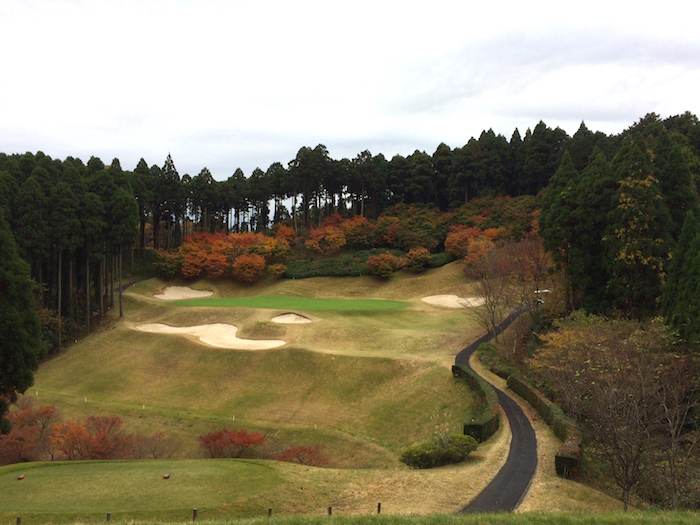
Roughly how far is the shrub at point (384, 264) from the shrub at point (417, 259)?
0.84 metres

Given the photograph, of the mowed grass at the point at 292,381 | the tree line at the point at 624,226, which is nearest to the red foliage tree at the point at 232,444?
the mowed grass at the point at 292,381

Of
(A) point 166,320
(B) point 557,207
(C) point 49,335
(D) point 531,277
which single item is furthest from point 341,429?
(C) point 49,335

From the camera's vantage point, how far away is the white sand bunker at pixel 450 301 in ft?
140

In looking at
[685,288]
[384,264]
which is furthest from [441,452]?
[384,264]

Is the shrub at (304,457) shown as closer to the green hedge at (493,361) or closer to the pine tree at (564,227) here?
the green hedge at (493,361)

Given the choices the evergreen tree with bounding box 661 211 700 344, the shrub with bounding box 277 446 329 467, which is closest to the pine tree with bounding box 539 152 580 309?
the evergreen tree with bounding box 661 211 700 344

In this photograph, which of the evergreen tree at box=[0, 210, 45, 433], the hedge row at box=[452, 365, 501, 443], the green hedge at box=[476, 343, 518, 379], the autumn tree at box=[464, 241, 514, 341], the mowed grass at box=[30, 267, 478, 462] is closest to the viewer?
the evergreen tree at box=[0, 210, 45, 433]

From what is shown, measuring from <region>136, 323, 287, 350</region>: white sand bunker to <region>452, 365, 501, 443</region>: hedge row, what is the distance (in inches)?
529

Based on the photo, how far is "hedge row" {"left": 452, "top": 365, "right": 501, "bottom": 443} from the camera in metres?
18.8

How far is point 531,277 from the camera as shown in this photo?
32500 millimetres

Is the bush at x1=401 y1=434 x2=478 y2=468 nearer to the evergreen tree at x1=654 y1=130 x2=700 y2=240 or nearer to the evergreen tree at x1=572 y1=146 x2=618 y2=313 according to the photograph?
the evergreen tree at x1=572 y1=146 x2=618 y2=313

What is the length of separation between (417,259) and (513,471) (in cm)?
3862

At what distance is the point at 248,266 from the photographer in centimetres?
5306

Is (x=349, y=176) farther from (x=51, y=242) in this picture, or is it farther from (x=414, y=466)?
(x=414, y=466)
